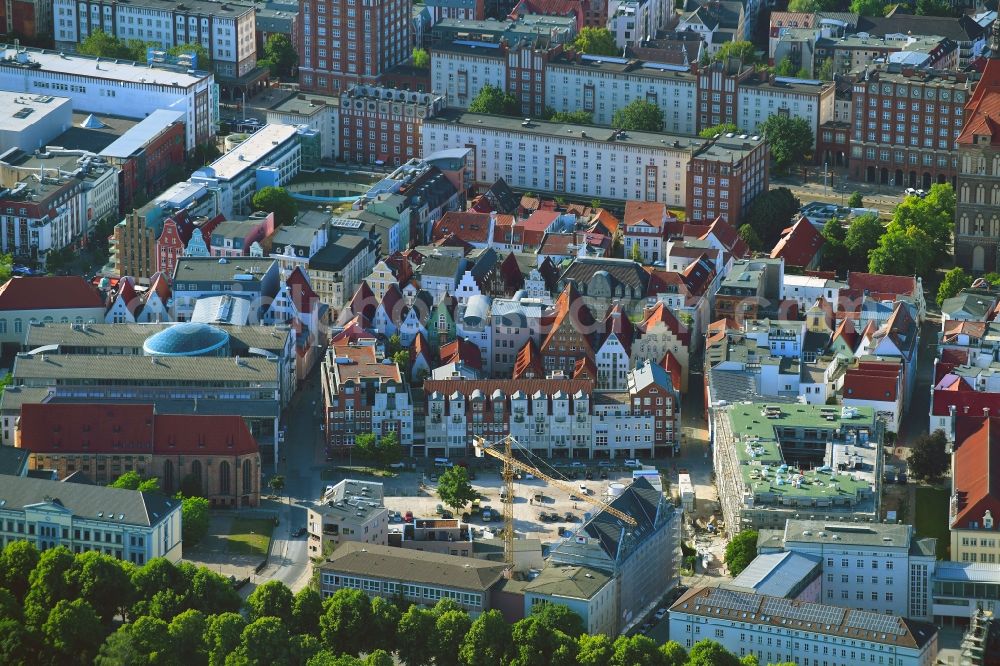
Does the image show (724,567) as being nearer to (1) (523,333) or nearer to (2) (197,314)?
(1) (523,333)

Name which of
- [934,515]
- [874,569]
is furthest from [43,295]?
[874,569]

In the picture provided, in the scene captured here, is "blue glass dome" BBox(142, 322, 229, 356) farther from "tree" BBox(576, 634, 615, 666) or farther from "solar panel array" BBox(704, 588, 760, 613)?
"solar panel array" BBox(704, 588, 760, 613)

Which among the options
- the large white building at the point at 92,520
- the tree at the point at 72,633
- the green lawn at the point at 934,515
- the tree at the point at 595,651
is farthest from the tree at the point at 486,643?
the green lawn at the point at 934,515

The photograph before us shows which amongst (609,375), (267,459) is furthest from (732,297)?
(267,459)

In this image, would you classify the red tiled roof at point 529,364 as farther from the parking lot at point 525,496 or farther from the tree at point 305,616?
the tree at point 305,616

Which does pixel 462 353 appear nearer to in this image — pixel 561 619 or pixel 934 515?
pixel 934 515

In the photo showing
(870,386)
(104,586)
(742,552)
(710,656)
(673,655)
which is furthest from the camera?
(870,386)
